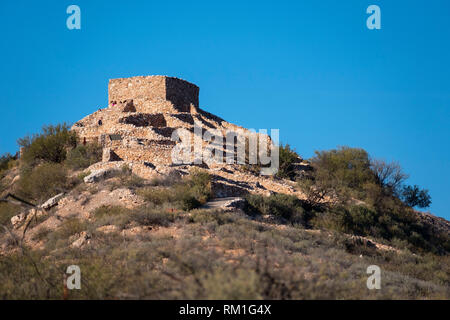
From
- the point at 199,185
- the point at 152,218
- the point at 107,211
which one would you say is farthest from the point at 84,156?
the point at 152,218

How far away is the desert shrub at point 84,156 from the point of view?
2234 cm

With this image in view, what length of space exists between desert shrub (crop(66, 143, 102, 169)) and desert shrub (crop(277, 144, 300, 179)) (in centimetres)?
874

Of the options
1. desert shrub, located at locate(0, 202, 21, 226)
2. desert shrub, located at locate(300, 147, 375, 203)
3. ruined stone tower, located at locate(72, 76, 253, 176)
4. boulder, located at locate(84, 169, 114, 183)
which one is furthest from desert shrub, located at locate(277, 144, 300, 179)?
desert shrub, located at locate(0, 202, 21, 226)

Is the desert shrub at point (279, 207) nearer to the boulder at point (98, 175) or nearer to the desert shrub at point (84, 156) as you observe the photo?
the boulder at point (98, 175)

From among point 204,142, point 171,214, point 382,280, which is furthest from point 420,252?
point 204,142

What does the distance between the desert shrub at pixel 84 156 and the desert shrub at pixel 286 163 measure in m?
8.74

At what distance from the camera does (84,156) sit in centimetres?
2341

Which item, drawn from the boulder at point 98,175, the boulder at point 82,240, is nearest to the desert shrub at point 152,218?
the boulder at point 82,240

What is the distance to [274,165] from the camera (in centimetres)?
2625

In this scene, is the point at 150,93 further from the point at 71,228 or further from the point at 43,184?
the point at 71,228

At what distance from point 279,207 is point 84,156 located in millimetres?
9950
